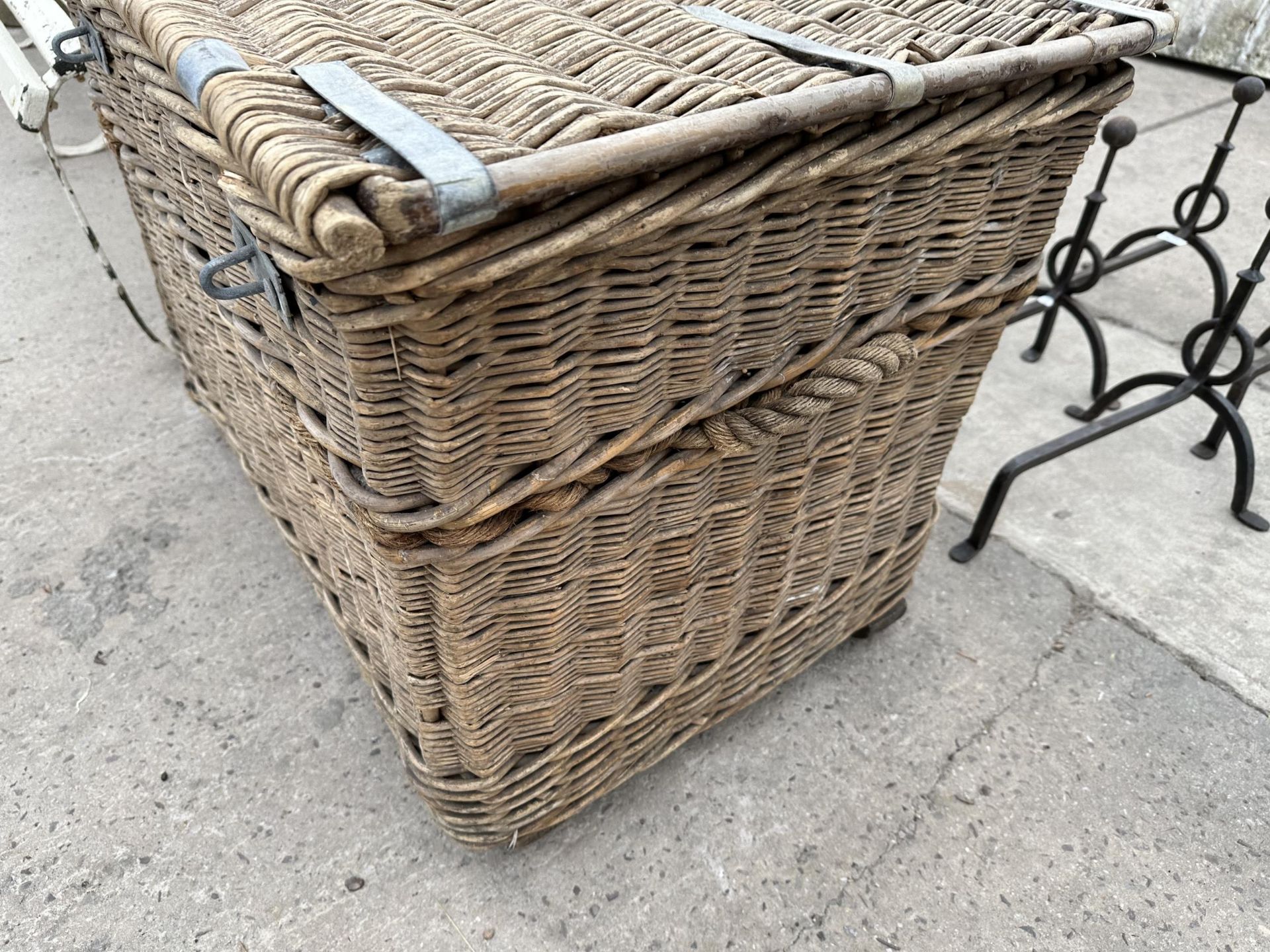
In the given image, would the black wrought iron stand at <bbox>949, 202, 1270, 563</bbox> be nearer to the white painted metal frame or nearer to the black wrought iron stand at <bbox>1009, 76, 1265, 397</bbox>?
the black wrought iron stand at <bbox>1009, 76, 1265, 397</bbox>

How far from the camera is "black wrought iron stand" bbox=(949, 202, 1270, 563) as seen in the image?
1634 millimetres

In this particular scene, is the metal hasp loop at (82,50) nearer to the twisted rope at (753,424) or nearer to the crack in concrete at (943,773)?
the twisted rope at (753,424)

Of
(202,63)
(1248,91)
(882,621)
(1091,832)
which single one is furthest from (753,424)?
(1248,91)

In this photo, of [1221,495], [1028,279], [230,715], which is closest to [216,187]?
[230,715]

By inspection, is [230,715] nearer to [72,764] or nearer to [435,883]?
[72,764]

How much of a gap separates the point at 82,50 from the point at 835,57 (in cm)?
98

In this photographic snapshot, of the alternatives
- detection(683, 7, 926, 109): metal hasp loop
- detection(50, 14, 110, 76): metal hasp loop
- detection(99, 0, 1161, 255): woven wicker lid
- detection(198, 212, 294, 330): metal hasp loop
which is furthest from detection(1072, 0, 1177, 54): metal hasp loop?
detection(50, 14, 110, 76): metal hasp loop

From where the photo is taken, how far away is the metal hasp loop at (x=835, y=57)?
2.36 feet

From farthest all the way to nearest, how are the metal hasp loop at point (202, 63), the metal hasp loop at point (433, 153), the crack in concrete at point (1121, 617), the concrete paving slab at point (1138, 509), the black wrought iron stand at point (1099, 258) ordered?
the black wrought iron stand at point (1099, 258) < the concrete paving slab at point (1138, 509) < the crack in concrete at point (1121, 617) < the metal hasp loop at point (202, 63) < the metal hasp loop at point (433, 153)

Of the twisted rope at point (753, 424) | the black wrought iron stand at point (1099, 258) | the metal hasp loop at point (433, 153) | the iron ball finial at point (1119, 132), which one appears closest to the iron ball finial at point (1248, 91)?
the black wrought iron stand at point (1099, 258)

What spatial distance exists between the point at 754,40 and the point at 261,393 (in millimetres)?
661

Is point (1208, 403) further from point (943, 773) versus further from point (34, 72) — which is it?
point (34, 72)

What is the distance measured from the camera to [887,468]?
46.6 inches

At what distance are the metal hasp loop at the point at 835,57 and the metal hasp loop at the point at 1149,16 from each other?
0.31 metres
